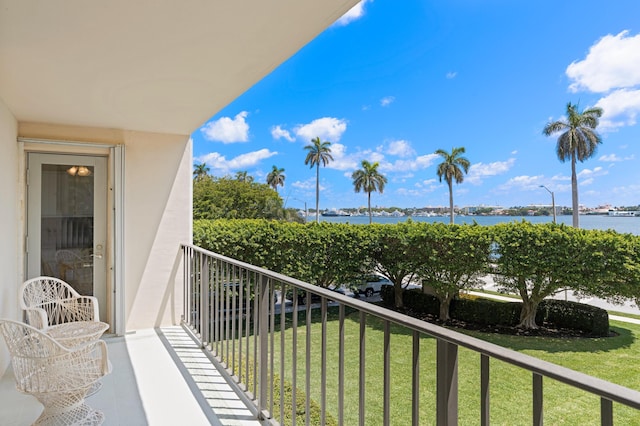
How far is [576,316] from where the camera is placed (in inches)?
458

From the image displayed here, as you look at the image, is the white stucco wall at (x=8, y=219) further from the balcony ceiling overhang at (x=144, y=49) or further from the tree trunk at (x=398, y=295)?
the tree trunk at (x=398, y=295)

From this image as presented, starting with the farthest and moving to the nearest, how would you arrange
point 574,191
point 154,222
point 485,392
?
point 574,191, point 154,222, point 485,392

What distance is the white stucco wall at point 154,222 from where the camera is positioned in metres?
4.05

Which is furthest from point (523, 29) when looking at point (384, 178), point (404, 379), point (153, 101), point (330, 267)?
point (153, 101)

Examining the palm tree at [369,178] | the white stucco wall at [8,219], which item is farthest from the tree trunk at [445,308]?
the palm tree at [369,178]

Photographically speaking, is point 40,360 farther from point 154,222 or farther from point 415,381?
point 154,222

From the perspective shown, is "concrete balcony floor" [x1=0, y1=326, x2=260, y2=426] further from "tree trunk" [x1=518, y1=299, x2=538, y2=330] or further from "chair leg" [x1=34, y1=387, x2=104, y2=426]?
"tree trunk" [x1=518, y1=299, x2=538, y2=330]

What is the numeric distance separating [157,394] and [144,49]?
224cm

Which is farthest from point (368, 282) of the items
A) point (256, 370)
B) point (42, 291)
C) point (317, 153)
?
point (317, 153)

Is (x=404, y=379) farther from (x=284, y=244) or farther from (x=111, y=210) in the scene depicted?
(x=111, y=210)

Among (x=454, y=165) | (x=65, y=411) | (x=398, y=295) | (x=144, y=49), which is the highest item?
(x=454, y=165)

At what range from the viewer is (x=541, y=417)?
80 cm

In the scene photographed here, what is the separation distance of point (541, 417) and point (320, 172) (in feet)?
146

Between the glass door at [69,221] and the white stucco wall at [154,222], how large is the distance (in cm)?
28
